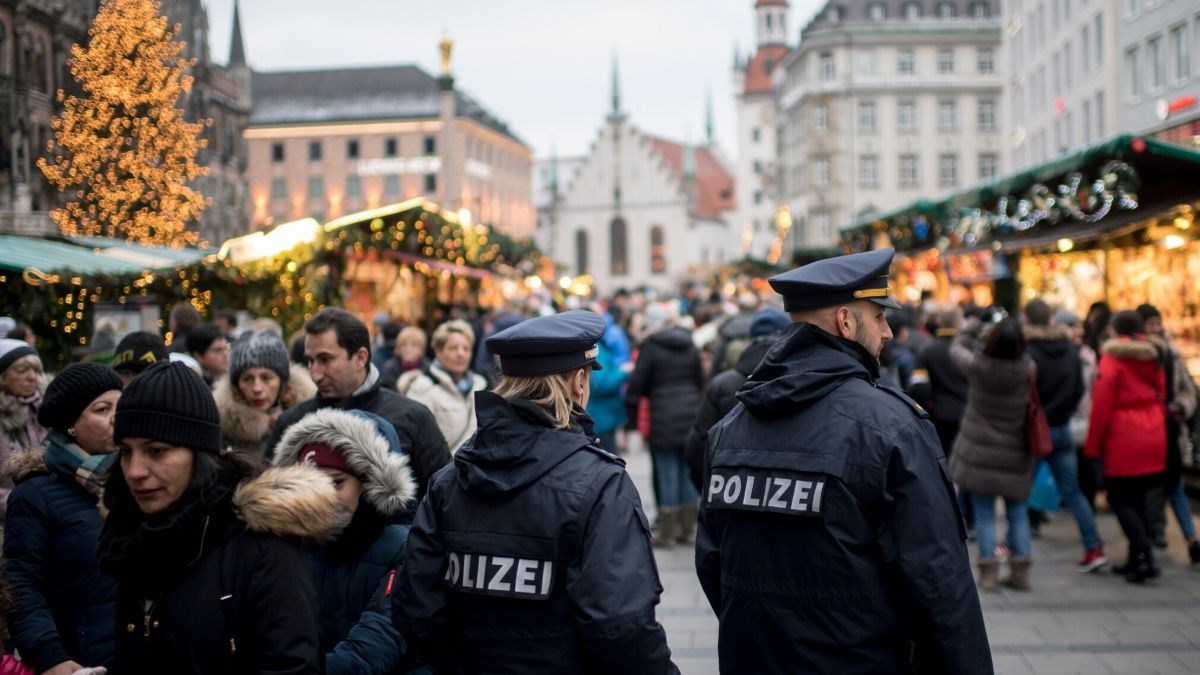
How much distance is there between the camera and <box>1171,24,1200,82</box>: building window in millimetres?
23203

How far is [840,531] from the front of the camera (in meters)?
3.36

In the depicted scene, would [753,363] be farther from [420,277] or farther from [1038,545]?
[420,277]

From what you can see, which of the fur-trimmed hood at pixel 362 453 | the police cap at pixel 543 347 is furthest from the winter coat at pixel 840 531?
the fur-trimmed hood at pixel 362 453

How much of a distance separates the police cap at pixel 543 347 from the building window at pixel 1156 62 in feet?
84.1

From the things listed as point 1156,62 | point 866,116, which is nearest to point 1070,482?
point 1156,62

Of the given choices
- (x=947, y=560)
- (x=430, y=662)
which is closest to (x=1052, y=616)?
(x=947, y=560)

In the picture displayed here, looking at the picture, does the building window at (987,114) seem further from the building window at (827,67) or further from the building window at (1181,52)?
the building window at (1181,52)

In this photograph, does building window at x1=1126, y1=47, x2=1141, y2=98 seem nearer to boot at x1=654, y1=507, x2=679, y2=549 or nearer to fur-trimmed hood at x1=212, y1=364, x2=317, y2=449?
boot at x1=654, y1=507, x2=679, y2=549

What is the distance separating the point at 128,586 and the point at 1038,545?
8777mm

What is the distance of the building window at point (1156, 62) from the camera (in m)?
26.0

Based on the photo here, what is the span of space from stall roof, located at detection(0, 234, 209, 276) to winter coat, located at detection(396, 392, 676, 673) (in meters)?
6.28

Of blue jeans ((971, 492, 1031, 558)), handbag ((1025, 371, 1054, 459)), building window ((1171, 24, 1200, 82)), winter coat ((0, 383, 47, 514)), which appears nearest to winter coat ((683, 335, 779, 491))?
blue jeans ((971, 492, 1031, 558))

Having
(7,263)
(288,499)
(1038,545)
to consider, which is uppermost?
(7,263)

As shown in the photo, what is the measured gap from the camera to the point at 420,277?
2180cm
